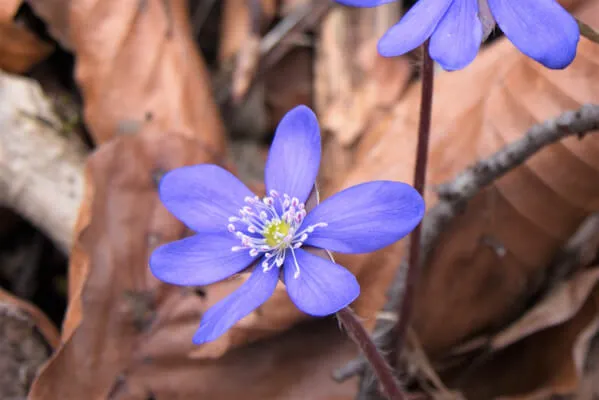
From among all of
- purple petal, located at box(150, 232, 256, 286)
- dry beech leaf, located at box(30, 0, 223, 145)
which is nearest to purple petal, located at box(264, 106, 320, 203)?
purple petal, located at box(150, 232, 256, 286)

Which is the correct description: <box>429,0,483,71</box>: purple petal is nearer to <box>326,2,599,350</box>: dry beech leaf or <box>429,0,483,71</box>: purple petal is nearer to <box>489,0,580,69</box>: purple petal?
<box>489,0,580,69</box>: purple petal

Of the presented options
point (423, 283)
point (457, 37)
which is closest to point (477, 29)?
point (457, 37)

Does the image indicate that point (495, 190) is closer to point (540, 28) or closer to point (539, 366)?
point (539, 366)

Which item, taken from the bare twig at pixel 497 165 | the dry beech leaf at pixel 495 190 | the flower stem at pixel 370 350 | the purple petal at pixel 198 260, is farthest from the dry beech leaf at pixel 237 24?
the flower stem at pixel 370 350

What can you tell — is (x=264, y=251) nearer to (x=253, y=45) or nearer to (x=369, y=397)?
(x=369, y=397)

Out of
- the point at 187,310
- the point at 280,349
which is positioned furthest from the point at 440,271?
the point at 187,310
